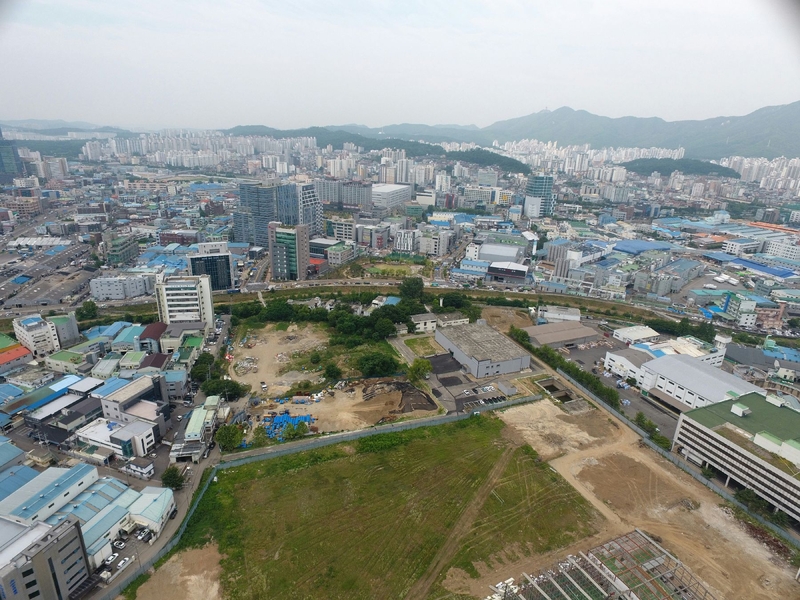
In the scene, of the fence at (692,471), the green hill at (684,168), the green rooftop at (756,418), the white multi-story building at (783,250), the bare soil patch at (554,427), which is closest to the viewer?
the fence at (692,471)

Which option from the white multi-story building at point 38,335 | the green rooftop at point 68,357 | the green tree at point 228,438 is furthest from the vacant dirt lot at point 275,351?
the white multi-story building at point 38,335

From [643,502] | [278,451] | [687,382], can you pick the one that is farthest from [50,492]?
[687,382]

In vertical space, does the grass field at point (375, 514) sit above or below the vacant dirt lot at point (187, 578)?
above

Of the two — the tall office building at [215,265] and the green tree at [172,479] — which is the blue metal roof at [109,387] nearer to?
the green tree at [172,479]

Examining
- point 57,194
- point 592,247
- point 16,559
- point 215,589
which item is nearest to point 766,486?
point 215,589

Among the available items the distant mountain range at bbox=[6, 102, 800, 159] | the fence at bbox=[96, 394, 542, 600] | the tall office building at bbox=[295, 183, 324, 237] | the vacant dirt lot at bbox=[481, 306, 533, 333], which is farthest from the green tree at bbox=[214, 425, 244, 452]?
the distant mountain range at bbox=[6, 102, 800, 159]
